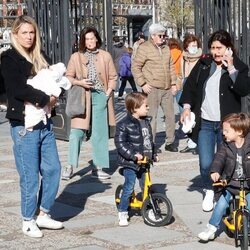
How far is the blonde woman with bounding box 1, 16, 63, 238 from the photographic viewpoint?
6.79 metres

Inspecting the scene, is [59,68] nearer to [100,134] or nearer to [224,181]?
[224,181]

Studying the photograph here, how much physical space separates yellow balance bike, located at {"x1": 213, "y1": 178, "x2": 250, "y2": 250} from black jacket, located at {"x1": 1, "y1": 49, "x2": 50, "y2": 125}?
173 cm

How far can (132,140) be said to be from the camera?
726 centimetres

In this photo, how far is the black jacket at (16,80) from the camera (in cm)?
676

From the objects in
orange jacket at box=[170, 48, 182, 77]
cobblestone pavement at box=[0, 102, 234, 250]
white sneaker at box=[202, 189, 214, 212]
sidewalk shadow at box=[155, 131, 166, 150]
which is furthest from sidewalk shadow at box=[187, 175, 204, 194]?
orange jacket at box=[170, 48, 182, 77]

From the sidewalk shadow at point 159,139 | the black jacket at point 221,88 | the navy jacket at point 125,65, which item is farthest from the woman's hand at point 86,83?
the navy jacket at point 125,65

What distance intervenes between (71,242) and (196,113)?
1864mm

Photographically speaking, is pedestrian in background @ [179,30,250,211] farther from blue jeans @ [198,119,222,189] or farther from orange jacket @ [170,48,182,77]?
orange jacket @ [170,48,182,77]

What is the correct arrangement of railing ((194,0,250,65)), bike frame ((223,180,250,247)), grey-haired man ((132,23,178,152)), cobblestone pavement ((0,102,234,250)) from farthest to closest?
1. grey-haired man ((132,23,178,152))
2. railing ((194,0,250,65))
3. cobblestone pavement ((0,102,234,250))
4. bike frame ((223,180,250,247))

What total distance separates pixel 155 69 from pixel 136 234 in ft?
16.2

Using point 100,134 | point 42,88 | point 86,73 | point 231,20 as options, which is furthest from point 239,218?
point 231,20

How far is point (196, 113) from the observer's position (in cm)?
780

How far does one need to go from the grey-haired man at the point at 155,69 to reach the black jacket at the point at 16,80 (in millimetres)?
4830

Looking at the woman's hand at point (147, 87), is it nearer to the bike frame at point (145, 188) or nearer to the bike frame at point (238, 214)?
the bike frame at point (145, 188)
